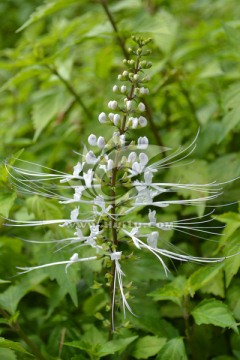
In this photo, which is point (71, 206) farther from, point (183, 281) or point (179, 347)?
point (179, 347)

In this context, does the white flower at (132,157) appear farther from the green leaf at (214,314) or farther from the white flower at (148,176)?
the green leaf at (214,314)

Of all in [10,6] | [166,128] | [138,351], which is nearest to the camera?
[138,351]

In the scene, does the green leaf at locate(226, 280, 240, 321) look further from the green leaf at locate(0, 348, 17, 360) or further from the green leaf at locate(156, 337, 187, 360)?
the green leaf at locate(0, 348, 17, 360)

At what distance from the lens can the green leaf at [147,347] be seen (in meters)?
1.79

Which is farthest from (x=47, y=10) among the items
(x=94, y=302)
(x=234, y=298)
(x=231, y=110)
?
(x=234, y=298)

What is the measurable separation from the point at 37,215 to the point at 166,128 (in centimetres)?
136

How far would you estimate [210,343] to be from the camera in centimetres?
206

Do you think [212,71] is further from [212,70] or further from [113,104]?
[113,104]

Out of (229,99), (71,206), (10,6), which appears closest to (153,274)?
(71,206)

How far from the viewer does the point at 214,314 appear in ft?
5.52

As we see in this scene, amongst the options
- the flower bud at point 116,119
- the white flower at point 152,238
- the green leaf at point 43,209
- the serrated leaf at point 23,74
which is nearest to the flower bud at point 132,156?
the flower bud at point 116,119

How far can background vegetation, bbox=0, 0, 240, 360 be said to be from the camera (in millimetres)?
1812

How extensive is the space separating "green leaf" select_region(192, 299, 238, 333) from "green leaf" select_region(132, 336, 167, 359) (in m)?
0.19

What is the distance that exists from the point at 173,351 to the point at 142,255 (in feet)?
1.47
